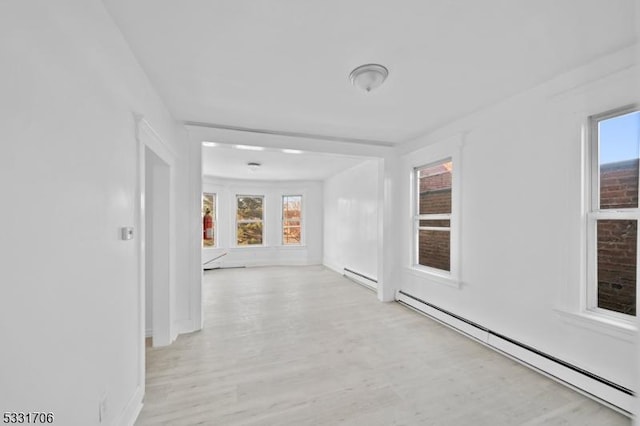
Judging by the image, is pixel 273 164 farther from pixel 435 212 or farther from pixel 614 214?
pixel 614 214

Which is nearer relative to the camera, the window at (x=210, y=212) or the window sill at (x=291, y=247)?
the window at (x=210, y=212)

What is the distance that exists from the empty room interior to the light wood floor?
2 centimetres

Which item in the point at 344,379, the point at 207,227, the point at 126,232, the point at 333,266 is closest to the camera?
the point at 126,232

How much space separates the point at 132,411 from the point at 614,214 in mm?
3622

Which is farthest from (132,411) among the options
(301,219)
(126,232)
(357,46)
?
(301,219)

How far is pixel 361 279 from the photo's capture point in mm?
5375

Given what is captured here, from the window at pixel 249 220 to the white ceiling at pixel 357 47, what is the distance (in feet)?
16.4

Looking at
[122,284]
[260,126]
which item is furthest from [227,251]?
[122,284]

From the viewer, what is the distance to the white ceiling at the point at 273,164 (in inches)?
181

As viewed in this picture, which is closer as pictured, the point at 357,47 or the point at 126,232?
the point at 126,232

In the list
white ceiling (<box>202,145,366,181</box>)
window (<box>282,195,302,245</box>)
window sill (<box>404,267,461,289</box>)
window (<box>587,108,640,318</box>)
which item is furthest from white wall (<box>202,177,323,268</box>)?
window (<box>587,108,640,318</box>)

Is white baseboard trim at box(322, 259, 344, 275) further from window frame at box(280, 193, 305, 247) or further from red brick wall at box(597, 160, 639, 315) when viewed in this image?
red brick wall at box(597, 160, 639, 315)

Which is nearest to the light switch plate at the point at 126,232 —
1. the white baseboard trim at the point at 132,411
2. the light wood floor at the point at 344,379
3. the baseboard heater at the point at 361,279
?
the white baseboard trim at the point at 132,411

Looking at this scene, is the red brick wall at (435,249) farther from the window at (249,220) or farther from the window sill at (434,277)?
the window at (249,220)
